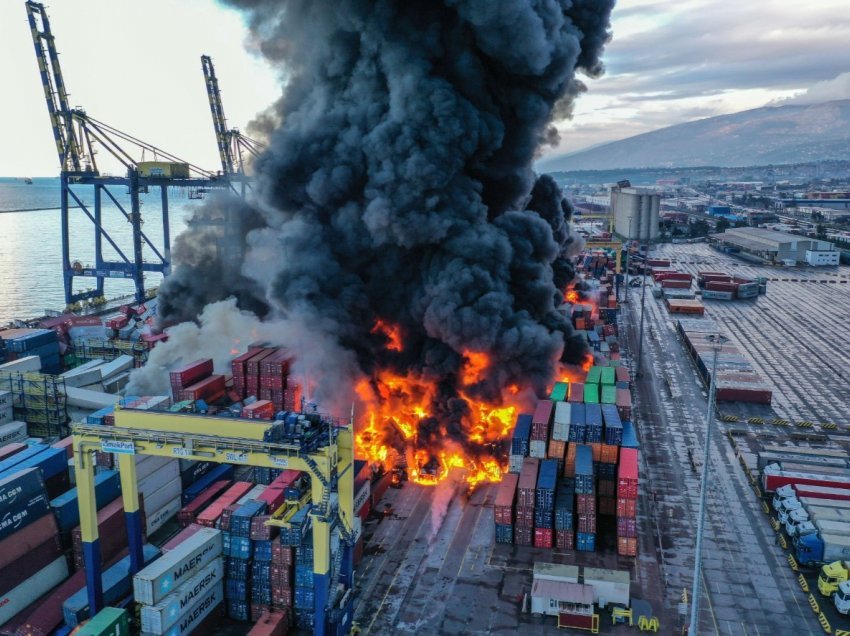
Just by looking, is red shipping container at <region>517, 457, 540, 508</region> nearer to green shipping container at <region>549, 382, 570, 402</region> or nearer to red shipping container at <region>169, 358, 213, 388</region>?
green shipping container at <region>549, 382, 570, 402</region>

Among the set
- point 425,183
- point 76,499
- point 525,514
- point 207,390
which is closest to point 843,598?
point 525,514

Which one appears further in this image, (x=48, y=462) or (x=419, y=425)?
(x=419, y=425)

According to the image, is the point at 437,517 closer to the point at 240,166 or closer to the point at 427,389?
the point at 427,389

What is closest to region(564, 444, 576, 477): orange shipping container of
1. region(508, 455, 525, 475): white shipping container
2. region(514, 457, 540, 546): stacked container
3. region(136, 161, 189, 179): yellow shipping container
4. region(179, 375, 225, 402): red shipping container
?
region(508, 455, 525, 475): white shipping container

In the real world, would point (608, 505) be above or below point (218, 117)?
below

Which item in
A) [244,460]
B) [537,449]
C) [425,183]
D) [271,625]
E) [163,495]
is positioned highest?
[425,183]

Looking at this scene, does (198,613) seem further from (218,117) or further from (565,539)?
(218,117)

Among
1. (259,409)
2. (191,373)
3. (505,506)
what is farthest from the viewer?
(191,373)
